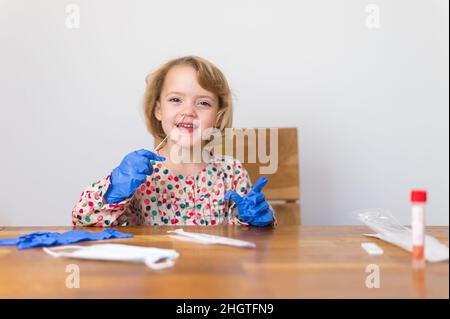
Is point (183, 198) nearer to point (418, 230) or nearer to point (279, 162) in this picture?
point (279, 162)

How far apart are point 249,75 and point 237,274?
1.33m

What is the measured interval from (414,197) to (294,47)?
50.9 inches

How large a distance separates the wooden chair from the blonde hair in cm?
14

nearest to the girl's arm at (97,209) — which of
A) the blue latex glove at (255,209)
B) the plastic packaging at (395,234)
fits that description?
the blue latex glove at (255,209)

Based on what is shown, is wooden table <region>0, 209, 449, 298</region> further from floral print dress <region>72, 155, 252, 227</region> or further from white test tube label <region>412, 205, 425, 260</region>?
floral print dress <region>72, 155, 252, 227</region>

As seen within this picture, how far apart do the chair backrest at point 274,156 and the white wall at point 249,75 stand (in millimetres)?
266

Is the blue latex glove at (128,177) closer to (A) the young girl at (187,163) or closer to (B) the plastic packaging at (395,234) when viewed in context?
(A) the young girl at (187,163)

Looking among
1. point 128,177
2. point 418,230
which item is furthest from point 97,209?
point 418,230

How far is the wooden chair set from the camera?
1.65m

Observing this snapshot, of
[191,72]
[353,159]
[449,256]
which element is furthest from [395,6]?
[449,256]

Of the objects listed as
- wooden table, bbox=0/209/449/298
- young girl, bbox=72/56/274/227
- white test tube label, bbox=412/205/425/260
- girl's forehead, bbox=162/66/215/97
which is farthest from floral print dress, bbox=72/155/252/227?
white test tube label, bbox=412/205/425/260

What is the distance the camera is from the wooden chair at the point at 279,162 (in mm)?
1647

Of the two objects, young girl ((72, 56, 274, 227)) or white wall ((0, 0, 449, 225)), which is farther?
white wall ((0, 0, 449, 225))

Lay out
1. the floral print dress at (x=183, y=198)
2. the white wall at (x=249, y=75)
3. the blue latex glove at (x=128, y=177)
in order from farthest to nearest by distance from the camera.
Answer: the white wall at (x=249, y=75) → the floral print dress at (x=183, y=198) → the blue latex glove at (x=128, y=177)
